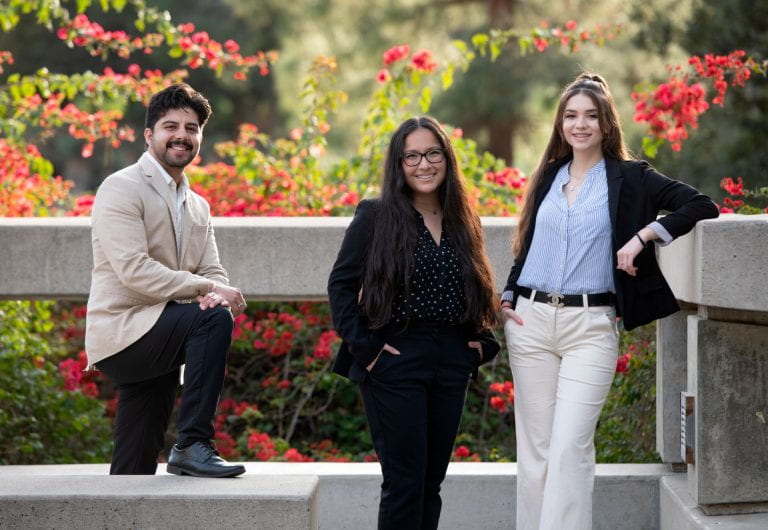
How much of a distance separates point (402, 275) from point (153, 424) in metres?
1.29

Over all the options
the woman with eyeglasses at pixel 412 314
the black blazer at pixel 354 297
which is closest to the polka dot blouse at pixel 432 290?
the woman with eyeglasses at pixel 412 314

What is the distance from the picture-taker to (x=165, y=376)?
4863 millimetres

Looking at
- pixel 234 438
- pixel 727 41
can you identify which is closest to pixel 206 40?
pixel 234 438

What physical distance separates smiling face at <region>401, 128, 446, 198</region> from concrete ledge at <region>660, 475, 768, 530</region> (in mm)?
1657

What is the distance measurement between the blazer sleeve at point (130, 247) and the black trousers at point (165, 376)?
0.37 feet

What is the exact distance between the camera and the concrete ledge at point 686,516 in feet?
14.9

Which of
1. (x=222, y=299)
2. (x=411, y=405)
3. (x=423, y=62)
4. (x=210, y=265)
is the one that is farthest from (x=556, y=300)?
(x=423, y=62)

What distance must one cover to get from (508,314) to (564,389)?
1.18ft

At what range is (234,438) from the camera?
709cm

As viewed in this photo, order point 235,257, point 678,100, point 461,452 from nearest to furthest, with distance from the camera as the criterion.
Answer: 1. point 235,257
2. point 461,452
3. point 678,100

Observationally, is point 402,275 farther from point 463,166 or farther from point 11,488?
point 463,166

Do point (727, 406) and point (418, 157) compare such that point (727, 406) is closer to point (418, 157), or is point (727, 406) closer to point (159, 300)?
point (418, 157)

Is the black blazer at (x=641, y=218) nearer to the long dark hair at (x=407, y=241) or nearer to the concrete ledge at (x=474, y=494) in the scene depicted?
the long dark hair at (x=407, y=241)

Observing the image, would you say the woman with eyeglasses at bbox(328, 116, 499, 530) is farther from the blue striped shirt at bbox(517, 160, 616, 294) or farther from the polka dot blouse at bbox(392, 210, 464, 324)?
the blue striped shirt at bbox(517, 160, 616, 294)
